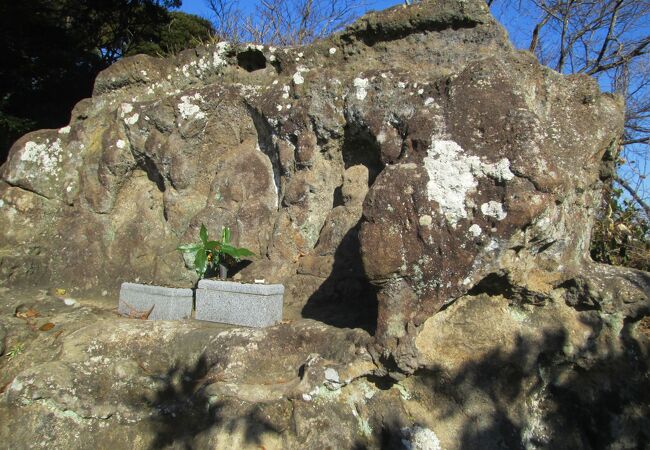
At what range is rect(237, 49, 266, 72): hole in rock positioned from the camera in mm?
Answer: 4640

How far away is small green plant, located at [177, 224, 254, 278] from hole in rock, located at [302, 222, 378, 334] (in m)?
0.63

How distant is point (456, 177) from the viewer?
2770 millimetres

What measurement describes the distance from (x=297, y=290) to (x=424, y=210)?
137cm

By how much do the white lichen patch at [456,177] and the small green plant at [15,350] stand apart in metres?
2.70

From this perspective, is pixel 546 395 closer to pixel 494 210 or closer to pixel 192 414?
pixel 494 210

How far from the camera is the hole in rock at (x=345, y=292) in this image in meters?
3.43

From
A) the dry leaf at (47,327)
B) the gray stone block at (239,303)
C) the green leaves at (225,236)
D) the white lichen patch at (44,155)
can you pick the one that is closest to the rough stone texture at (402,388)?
the gray stone block at (239,303)

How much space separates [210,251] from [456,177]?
1933 millimetres

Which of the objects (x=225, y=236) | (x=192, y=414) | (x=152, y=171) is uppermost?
(x=152, y=171)

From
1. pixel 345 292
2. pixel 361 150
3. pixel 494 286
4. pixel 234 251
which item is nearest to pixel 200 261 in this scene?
pixel 234 251

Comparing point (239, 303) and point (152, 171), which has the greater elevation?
point (152, 171)

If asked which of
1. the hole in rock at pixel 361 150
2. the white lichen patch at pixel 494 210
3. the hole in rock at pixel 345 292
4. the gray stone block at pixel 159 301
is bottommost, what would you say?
the gray stone block at pixel 159 301

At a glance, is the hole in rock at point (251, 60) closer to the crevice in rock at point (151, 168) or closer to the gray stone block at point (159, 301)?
the crevice in rock at point (151, 168)

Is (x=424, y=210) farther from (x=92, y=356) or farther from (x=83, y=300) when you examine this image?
(x=83, y=300)
